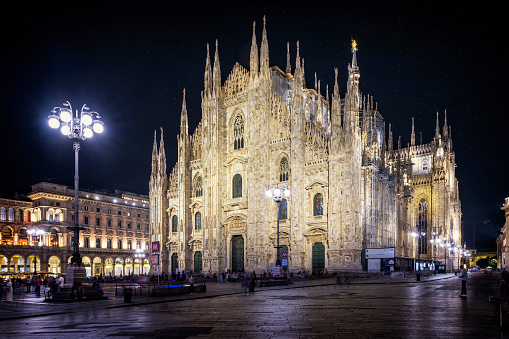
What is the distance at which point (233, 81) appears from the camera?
6112 cm

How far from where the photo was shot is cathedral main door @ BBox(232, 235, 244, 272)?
189ft

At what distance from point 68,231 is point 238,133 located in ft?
132

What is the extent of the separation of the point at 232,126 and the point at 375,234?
76.3ft

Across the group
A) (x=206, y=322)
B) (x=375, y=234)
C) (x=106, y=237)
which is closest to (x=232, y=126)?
(x=375, y=234)

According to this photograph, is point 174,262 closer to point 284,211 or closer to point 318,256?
point 284,211

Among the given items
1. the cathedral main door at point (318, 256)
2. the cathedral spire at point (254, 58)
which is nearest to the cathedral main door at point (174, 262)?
the cathedral main door at point (318, 256)

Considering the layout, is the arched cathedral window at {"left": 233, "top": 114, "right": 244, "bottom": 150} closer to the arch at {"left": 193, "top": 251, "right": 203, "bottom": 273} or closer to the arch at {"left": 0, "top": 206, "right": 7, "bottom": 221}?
the arch at {"left": 193, "top": 251, "right": 203, "bottom": 273}

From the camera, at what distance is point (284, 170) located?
54344mm

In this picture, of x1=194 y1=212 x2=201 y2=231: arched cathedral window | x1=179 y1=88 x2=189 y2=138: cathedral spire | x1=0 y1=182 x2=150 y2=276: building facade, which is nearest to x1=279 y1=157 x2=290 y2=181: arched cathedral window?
x1=194 y1=212 x2=201 y2=231: arched cathedral window

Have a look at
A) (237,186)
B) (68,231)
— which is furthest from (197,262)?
(68,231)

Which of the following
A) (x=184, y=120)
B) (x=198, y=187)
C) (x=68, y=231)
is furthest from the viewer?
(x=68, y=231)

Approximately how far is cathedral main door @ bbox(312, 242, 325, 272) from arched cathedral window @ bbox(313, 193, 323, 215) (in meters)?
3.57

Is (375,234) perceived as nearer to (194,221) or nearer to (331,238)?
(331,238)

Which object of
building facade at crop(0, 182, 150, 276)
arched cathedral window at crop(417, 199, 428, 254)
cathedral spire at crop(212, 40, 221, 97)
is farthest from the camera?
arched cathedral window at crop(417, 199, 428, 254)
